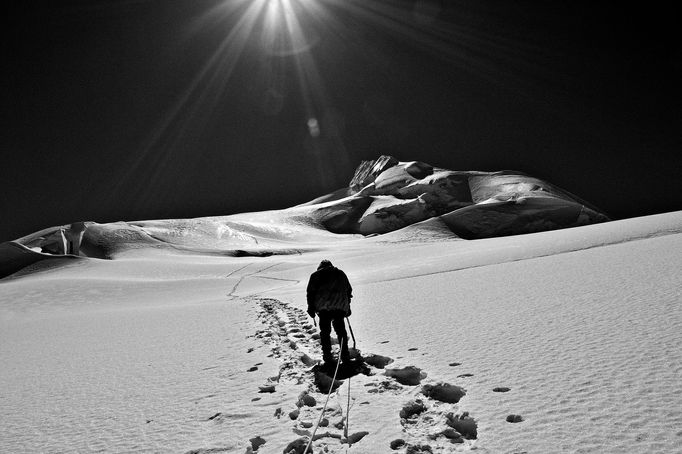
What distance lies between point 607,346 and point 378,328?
6036mm

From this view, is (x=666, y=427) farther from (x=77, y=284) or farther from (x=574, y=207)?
(x=574, y=207)

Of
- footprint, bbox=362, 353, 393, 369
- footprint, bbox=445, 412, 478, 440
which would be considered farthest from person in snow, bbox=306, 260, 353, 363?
footprint, bbox=445, 412, 478, 440

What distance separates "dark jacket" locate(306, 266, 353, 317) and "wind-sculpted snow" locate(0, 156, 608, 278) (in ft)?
225

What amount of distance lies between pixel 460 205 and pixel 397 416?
499 feet

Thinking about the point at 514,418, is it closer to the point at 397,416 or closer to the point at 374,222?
the point at 397,416

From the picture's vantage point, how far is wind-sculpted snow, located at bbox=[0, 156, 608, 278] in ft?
283

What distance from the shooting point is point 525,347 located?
760cm

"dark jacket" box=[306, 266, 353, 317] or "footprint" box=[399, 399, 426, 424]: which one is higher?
"dark jacket" box=[306, 266, 353, 317]

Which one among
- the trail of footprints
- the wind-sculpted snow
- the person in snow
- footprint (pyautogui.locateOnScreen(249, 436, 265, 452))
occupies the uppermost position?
the wind-sculpted snow

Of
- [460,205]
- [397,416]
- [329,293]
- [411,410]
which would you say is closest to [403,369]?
[411,410]

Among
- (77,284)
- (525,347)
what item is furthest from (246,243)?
(525,347)

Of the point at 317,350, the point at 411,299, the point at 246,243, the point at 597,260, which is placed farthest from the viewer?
the point at 246,243

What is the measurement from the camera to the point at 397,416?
17.5ft

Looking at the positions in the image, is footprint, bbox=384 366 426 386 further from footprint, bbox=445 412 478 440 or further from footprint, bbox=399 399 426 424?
footprint, bbox=445 412 478 440
